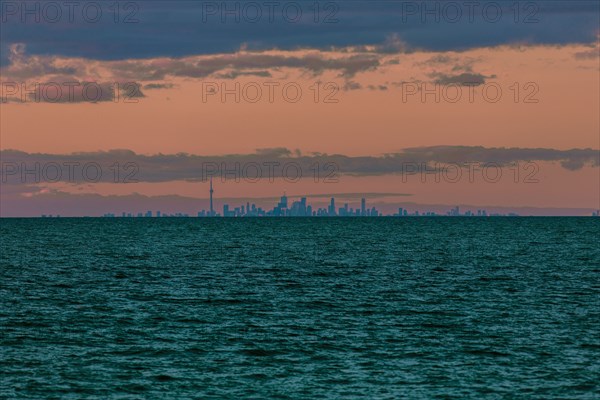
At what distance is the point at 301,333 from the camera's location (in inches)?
2000

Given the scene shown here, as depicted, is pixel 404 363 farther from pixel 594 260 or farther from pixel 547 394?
pixel 594 260

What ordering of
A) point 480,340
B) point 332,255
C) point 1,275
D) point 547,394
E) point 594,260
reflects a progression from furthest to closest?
1. point 332,255
2. point 594,260
3. point 1,275
4. point 480,340
5. point 547,394

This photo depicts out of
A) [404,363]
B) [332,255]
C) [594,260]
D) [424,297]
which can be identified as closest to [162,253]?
[332,255]

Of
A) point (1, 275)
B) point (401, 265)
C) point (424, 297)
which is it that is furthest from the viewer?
point (401, 265)

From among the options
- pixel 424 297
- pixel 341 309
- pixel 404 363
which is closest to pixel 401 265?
pixel 424 297

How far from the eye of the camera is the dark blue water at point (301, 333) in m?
38.7

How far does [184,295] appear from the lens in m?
70.0

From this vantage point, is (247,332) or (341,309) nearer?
(247,332)

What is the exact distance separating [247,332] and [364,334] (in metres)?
6.74

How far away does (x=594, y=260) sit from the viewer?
111 m

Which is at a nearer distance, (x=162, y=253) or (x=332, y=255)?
(x=332, y=255)

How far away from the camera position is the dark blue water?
38688 millimetres

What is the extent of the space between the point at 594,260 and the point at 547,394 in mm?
78295

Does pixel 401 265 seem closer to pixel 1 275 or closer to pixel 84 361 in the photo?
pixel 1 275
